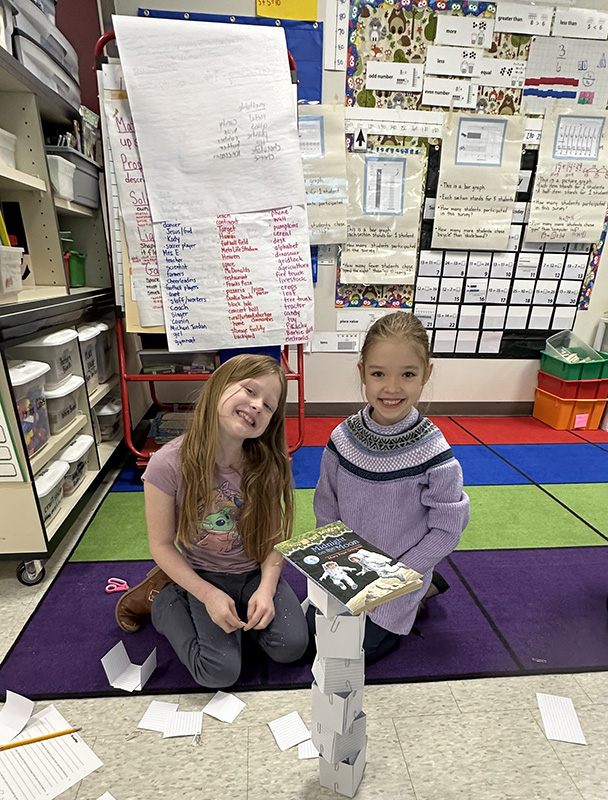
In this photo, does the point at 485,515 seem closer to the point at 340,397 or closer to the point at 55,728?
the point at 340,397

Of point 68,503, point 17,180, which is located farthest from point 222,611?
point 17,180

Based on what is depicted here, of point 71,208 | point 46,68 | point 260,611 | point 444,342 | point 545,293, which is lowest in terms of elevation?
point 260,611

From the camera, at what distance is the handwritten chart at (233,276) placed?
172 cm

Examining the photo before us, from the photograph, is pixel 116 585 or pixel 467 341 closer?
pixel 116 585

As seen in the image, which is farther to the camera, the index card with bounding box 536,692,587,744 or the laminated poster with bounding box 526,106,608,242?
the laminated poster with bounding box 526,106,608,242

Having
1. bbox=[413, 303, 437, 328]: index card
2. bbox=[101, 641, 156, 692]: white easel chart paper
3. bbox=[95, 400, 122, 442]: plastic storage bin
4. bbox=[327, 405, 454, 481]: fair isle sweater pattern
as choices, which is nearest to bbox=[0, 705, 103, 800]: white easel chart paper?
bbox=[101, 641, 156, 692]: white easel chart paper

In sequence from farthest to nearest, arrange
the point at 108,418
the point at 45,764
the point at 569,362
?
the point at 569,362, the point at 108,418, the point at 45,764

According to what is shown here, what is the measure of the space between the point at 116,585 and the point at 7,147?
140 centimetres

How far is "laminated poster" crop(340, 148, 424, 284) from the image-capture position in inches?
92.4

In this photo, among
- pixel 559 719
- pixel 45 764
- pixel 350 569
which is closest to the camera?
pixel 350 569

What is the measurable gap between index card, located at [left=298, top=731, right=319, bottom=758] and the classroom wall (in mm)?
1928

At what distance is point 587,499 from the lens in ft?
6.27

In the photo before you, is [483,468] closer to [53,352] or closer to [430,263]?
[430,263]

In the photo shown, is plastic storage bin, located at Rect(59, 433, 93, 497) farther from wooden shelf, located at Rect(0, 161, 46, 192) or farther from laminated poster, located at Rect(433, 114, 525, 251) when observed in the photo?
laminated poster, located at Rect(433, 114, 525, 251)
